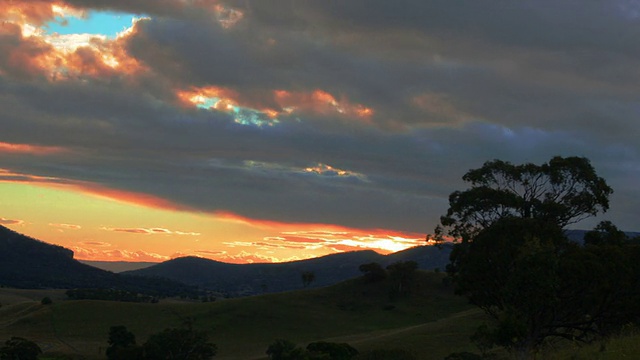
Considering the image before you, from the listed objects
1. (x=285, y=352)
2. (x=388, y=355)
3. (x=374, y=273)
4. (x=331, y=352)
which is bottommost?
(x=285, y=352)

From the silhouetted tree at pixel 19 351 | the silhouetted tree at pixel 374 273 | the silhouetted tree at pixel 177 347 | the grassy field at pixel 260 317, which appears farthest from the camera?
the silhouetted tree at pixel 374 273

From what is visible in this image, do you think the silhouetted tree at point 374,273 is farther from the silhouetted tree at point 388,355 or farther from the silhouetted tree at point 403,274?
the silhouetted tree at point 388,355

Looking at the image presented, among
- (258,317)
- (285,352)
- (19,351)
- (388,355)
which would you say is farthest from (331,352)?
(258,317)

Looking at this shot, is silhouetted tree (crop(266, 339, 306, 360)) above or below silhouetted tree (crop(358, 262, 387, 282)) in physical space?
below

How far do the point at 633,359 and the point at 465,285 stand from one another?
78.4 ft

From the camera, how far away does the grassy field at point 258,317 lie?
11563 cm

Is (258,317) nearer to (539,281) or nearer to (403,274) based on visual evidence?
(403,274)

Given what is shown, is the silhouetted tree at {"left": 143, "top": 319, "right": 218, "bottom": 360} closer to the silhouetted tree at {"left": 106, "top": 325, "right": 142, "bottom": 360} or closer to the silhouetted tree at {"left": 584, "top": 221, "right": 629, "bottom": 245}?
the silhouetted tree at {"left": 106, "top": 325, "right": 142, "bottom": 360}

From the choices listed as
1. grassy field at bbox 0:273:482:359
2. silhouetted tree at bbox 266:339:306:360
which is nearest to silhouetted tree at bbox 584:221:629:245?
silhouetted tree at bbox 266:339:306:360

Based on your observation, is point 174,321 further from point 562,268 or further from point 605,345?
point 605,345

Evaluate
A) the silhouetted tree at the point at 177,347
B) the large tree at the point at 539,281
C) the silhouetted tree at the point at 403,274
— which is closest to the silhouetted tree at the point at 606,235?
the large tree at the point at 539,281

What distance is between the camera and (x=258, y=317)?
134 metres

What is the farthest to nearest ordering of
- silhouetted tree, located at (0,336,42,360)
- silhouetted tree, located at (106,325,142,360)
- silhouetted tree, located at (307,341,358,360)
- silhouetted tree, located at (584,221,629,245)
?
silhouetted tree, located at (106,325,142,360)
silhouetted tree, located at (0,336,42,360)
silhouetted tree, located at (307,341,358,360)
silhouetted tree, located at (584,221,629,245)

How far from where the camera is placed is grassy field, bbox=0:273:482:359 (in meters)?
116
